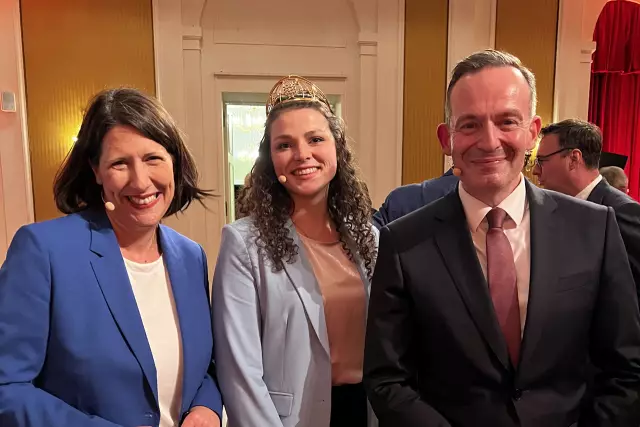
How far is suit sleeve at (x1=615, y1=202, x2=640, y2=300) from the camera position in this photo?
6.05 ft

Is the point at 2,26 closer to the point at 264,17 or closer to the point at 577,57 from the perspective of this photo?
the point at 264,17

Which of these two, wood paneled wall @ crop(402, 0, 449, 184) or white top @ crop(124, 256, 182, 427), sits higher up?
wood paneled wall @ crop(402, 0, 449, 184)

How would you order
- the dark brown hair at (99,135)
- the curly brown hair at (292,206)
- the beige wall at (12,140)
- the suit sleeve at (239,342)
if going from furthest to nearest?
the beige wall at (12,140) → the curly brown hair at (292,206) → the suit sleeve at (239,342) → the dark brown hair at (99,135)

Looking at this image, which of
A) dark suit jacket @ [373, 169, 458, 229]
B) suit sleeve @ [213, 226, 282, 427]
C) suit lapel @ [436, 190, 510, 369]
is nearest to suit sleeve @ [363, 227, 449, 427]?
suit lapel @ [436, 190, 510, 369]

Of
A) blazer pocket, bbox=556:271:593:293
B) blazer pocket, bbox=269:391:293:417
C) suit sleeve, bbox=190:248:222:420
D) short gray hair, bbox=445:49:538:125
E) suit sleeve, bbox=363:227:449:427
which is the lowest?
blazer pocket, bbox=269:391:293:417

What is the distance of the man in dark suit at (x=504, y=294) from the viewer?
1.19 m

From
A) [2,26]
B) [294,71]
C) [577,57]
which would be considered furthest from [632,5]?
[2,26]

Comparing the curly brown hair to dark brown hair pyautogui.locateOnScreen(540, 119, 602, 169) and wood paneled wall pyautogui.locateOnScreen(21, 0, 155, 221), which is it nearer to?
dark brown hair pyautogui.locateOnScreen(540, 119, 602, 169)

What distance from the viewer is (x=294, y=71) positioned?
5582mm

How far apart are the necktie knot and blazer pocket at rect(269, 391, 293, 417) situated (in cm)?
81

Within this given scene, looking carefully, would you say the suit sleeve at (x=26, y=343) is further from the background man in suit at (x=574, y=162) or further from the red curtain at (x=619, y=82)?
the red curtain at (x=619, y=82)

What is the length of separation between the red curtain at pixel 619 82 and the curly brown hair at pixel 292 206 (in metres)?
6.73

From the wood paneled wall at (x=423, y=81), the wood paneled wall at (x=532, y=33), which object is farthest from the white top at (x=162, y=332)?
the wood paneled wall at (x=532, y=33)

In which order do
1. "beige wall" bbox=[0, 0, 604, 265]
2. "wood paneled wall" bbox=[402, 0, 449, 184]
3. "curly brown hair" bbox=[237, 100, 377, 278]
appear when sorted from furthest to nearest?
"wood paneled wall" bbox=[402, 0, 449, 184] < "beige wall" bbox=[0, 0, 604, 265] < "curly brown hair" bbox=[237, 100, 377, 278]
